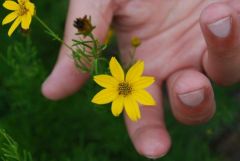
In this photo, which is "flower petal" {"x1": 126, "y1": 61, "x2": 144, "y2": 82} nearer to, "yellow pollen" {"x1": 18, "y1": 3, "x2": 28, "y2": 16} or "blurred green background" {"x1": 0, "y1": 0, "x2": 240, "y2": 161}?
"yellow pollen" {"x1": 18, "y1": 3, "x2": 28, "y2": 16}

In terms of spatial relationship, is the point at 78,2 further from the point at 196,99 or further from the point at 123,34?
the point at 196,99

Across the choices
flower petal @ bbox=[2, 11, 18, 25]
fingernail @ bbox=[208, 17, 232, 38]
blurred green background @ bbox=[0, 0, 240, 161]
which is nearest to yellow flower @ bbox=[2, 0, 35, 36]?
flower petal @ bbox=[2, 11, 18, 25]

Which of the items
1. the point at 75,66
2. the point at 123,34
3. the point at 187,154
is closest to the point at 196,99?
the point at 75,66

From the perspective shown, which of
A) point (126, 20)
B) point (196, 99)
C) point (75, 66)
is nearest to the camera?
point (196, 99)

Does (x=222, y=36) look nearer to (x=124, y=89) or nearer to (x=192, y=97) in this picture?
(x=192, y=97)

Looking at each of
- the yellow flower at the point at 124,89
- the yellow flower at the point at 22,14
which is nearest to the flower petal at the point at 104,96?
the yellow flower at the point at 124,89

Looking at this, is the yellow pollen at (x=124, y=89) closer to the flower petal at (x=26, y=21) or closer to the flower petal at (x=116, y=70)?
the flower petal at (x=116, y=70)

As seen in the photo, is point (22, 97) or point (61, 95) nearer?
point (61, 95)
